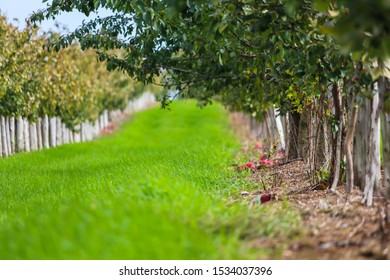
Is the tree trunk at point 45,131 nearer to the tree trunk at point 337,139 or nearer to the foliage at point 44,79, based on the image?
the foliage at point 44,79

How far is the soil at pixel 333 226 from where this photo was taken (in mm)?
5031

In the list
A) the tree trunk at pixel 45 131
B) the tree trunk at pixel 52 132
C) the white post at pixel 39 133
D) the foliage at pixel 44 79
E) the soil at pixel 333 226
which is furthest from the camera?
the tree trunk at pixel 52 132

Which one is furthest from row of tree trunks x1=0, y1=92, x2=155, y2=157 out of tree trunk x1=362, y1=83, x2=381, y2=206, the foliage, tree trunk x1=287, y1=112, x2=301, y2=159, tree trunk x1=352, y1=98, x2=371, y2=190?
tree trunk x1=362, y1=83, x2=381, y2=206

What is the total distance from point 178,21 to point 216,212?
3365 mm

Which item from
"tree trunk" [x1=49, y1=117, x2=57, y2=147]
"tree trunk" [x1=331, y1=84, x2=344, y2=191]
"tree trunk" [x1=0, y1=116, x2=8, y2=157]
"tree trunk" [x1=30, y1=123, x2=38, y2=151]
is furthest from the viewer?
"tree trunk" [x1=49, y1=117, x2=57, y2=147]

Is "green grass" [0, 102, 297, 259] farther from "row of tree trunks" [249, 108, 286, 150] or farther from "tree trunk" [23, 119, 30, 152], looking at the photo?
"tree trunk" [23, 119, 30, 152]

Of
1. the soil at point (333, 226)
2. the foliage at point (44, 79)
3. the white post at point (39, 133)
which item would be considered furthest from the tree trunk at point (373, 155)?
the white post at point (39, 133)

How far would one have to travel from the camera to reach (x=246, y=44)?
28.7ft

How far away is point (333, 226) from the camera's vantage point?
19.1 feet

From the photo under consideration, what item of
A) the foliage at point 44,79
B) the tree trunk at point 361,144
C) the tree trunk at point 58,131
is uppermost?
the foliage at point 44,79

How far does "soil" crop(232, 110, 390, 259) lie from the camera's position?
503 centimetres

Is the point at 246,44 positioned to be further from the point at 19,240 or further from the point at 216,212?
the point at 19,240

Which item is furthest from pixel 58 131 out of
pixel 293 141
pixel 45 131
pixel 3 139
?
pixel 293 141
